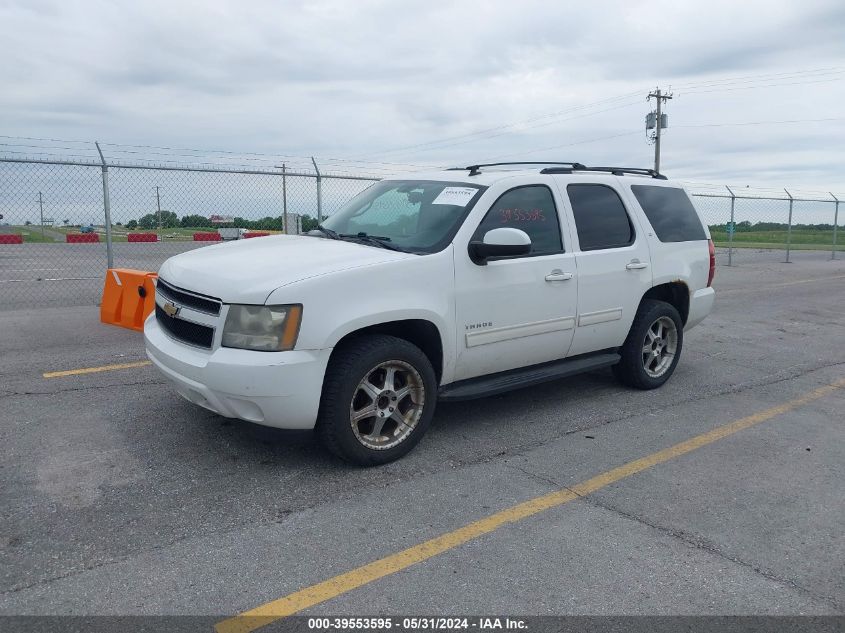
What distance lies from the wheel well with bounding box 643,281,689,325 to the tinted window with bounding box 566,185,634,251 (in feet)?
2.51

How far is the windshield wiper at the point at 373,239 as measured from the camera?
452cm

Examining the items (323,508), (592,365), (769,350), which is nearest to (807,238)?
(769,350)

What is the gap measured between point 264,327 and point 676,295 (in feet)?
13.6

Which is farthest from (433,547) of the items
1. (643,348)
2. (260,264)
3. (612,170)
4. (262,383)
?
(612,170)

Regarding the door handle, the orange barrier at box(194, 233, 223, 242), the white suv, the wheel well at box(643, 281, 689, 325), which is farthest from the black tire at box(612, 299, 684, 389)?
the orange barrier at box(194, 233, 223, 242)

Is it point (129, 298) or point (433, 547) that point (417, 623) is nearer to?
point (433, 547)

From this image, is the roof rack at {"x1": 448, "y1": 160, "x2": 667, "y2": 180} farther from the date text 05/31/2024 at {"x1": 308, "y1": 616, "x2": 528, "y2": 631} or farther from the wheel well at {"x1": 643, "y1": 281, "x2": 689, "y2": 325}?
the date text 05/31/2024 at {"x1": 308, "y1": 616, "x2": 528, "y2": 631}

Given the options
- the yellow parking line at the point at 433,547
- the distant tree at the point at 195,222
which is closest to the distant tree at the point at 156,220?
the distant tree at the point at 195,222

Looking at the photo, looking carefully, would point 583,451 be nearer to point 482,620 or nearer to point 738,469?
point 738,469

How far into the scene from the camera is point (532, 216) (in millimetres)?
5070

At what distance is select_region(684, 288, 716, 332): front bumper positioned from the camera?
6.48 m

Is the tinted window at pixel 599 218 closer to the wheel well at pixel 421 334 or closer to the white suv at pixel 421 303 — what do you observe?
the white suv at pixel 421 303

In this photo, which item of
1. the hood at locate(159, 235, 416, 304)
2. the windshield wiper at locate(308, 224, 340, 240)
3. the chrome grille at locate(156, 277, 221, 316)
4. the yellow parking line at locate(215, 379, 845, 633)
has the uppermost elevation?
the windshield wiper at locate(308, 224, 340, 240)

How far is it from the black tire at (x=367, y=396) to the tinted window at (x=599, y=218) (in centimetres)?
181
